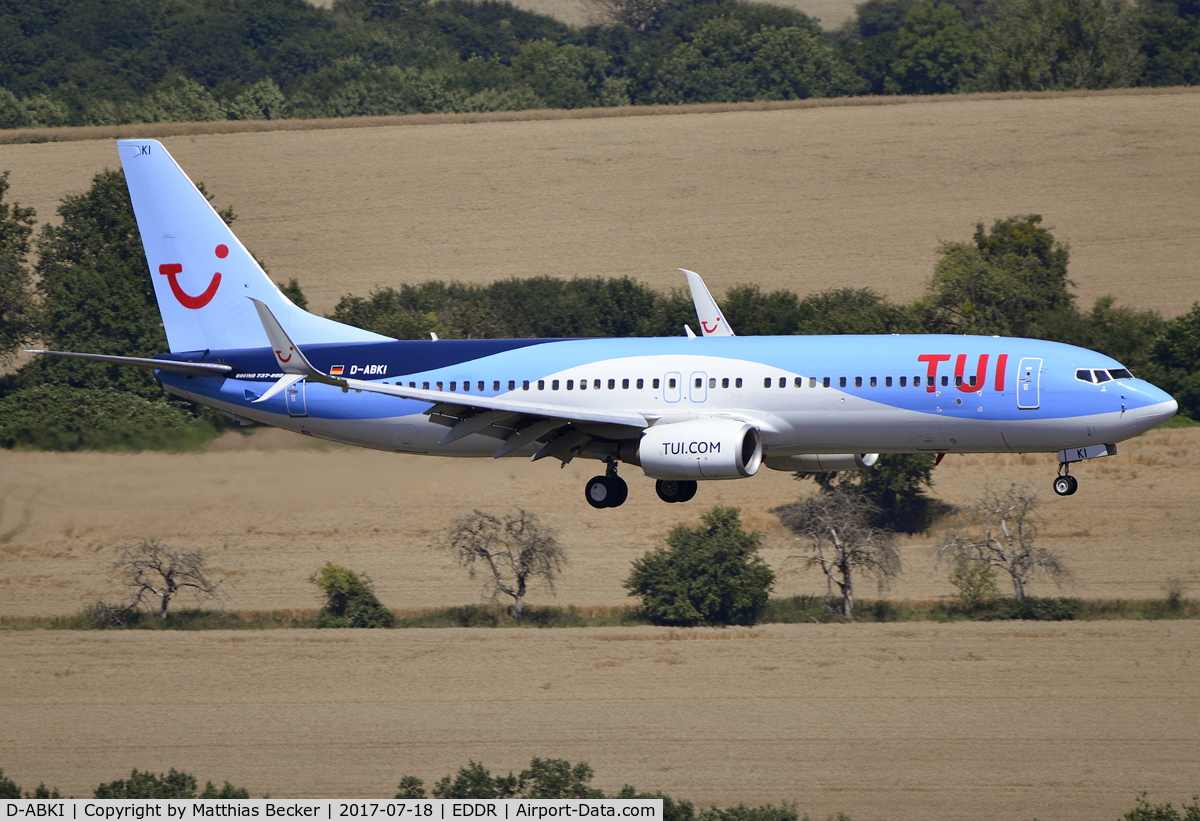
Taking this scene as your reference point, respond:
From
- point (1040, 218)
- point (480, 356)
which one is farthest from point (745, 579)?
point (480, 356)

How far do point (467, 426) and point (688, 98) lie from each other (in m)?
150

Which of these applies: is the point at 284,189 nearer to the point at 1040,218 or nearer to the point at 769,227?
the point at 769,227

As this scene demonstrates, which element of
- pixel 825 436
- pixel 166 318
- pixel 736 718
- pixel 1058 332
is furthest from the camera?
pixel 1058 332

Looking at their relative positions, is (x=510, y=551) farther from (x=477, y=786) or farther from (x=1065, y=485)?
(x=1065, y=485)

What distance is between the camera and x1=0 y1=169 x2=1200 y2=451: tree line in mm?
97000

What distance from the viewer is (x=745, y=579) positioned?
9325cm

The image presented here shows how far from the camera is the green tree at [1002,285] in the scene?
10175 cm

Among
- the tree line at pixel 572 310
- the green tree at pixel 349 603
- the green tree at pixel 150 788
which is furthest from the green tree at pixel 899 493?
the green tree at pixel 150 788

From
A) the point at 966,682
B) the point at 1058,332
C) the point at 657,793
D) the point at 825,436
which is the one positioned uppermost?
the point at 1058,332

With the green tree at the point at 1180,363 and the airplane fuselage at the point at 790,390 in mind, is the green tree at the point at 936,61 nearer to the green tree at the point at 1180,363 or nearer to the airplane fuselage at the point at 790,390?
the green tree at the point at 1180,363

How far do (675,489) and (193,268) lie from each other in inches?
751

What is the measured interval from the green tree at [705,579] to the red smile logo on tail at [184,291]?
141ft

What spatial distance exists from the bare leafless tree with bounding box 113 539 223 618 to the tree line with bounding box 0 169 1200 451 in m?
10.4

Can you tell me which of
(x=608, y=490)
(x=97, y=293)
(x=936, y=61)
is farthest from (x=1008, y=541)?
(x=936, y=61)
